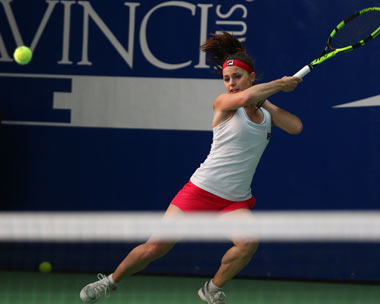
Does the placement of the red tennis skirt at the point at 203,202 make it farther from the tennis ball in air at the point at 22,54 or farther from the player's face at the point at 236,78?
the tennis ball in air at the point at 22,54

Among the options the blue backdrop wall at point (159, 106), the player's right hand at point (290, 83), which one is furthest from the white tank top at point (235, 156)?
the blue backdrop wall at point (159, 106)

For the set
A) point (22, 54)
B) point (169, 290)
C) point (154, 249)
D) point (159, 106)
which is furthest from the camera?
point (159, 106)

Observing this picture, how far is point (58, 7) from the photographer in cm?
516

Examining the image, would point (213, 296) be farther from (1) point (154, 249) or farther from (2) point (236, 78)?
(2) point (236, 78)

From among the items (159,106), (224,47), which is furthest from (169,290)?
(224,47)

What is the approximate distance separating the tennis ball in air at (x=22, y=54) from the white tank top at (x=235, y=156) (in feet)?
6.29

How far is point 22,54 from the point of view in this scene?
4988mm

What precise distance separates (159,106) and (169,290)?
1.27 m

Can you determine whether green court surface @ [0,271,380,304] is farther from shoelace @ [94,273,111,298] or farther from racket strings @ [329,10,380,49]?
racket strings @ [329,10,380,49]

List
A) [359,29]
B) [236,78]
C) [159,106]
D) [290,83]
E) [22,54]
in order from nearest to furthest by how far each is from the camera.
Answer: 1. [290,83]
2. [236,78]
3. [359,29]
4. [22,54]
5. [159,106]

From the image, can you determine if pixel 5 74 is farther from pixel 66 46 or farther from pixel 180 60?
pixel 180 60

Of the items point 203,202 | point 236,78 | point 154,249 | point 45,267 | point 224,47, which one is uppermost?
point 224,47

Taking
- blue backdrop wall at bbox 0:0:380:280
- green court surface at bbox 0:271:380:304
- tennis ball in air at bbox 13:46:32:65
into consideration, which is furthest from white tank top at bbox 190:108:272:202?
tennis ball in air at bbox 13:46:32:65

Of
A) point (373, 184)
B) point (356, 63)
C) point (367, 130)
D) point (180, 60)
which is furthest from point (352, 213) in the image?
point (180, 60)
